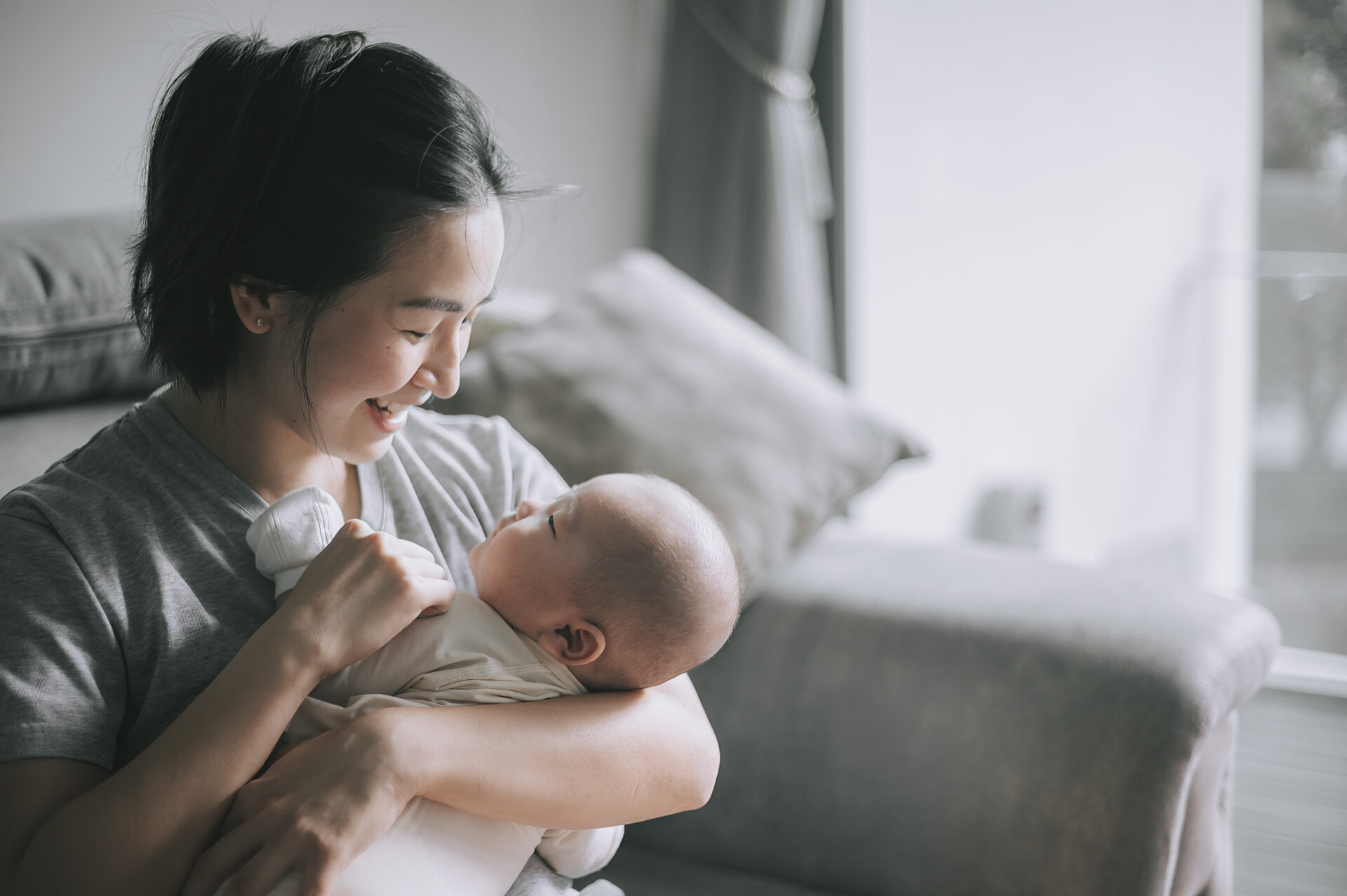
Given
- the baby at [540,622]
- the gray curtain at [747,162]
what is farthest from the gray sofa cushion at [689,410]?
the gray curtain at [747,162]

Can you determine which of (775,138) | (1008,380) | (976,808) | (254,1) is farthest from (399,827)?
(1008,380)

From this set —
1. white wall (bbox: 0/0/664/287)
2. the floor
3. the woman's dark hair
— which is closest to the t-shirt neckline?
the woman's dark hair

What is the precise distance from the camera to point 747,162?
2.53 meters

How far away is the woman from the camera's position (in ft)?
2.46

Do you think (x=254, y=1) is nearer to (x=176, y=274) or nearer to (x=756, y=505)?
(x=176, y=274)

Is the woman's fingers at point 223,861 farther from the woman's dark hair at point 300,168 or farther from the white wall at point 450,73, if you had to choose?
the white wall at point 450,73

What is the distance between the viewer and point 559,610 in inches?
36.7

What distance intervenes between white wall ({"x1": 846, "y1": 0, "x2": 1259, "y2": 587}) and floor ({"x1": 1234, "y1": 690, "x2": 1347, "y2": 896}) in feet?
2.86

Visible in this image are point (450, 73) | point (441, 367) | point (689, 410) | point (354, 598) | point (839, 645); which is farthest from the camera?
point (450, 73)

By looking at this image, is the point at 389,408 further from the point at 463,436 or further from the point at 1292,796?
the point at 1292,796

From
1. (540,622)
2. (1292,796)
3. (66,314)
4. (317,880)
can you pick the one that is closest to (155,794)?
(317,880)

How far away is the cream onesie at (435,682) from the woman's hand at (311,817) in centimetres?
5

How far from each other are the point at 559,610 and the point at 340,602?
20 cm

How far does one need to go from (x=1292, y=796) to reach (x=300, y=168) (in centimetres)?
261
